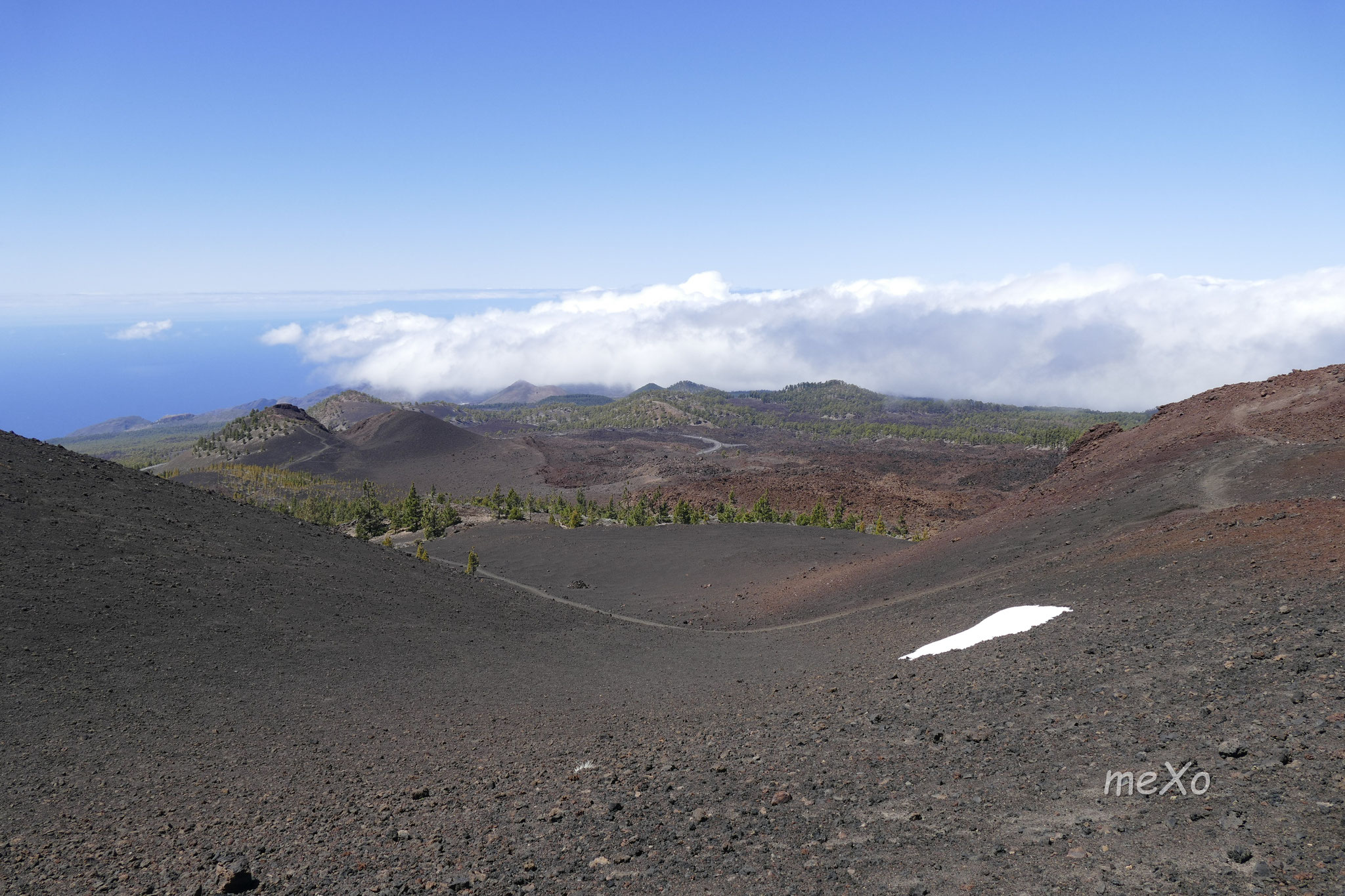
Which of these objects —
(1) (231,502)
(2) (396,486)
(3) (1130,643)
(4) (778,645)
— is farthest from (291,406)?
(3) (1130,643)

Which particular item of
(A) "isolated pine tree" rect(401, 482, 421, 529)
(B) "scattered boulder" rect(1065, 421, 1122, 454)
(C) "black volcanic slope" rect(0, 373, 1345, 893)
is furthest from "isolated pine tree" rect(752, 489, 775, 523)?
(C) "black volcanic slope" rect(0, 373, 1345, 893)

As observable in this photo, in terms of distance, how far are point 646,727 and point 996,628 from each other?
1056 cm

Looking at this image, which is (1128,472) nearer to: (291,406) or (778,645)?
(778,645)

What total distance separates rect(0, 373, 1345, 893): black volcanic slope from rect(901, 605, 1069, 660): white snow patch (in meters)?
0.78

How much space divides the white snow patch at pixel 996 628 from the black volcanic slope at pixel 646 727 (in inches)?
30.8

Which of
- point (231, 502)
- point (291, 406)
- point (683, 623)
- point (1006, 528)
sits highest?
point (291, 406)

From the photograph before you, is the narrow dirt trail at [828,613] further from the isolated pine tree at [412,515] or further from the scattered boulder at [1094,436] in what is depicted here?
the isolated pine tree at [412,515]

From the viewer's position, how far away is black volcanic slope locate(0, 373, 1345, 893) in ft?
26.0

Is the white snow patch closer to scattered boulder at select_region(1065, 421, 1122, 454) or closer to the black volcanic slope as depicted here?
the black volcanic slope

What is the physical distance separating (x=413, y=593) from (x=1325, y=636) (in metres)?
26.4

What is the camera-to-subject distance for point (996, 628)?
19.4 m

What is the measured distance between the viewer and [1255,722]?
9141 mm

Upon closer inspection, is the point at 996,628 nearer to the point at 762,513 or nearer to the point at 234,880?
the point at 234,880

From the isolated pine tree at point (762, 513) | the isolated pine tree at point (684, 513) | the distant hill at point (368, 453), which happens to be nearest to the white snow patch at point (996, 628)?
the isolated pine tree at point (684, 513)
